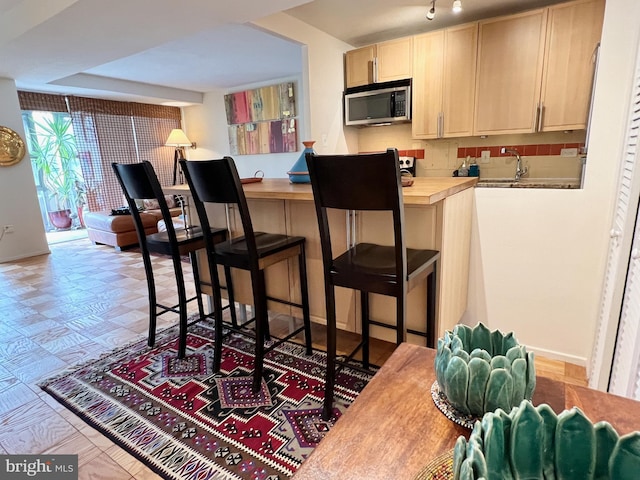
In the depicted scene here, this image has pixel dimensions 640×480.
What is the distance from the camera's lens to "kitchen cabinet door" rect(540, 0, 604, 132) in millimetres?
2885

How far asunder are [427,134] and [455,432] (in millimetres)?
3661

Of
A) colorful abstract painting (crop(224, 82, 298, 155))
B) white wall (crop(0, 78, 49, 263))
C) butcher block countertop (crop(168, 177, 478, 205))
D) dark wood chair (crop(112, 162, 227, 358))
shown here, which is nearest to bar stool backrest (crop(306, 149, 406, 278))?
butcher block countertop (crop(168, 177, 478, 205))

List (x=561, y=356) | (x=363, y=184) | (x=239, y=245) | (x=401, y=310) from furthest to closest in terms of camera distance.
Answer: (x=561, y=356) → (x=239, y=245) → (x=401, y=310) → (x=363, y=184)

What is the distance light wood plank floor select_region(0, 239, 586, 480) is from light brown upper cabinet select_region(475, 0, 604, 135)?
85.5 inches

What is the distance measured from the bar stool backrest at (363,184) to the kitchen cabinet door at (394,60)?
9.61ft

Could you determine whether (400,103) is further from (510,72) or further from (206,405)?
(206,405)

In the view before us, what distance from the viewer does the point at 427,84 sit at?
3666 mm

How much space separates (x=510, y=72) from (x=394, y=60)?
1150 millimetres

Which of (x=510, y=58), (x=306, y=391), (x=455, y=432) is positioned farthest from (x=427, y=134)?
(x=455, y=432)

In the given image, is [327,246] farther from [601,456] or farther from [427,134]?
[427,134]

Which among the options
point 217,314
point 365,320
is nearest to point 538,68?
point 365,320

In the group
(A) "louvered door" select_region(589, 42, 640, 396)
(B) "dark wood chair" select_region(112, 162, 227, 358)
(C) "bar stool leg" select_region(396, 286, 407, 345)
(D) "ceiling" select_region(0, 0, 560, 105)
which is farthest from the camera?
(D) "ceiling" select_region(0, 0, 560, 105)

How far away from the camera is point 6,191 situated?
4844mm

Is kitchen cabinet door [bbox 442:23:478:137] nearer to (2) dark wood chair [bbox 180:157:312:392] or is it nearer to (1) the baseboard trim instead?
(1) the baseboard trim
